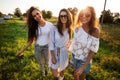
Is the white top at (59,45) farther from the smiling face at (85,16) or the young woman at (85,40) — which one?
the smiling face at (85,16)

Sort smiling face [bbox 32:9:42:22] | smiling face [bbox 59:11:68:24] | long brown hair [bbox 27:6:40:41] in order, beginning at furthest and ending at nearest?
long brown hair [bbox 27:6:40:41]
smiling face [bbox 32:9:42:22]
smiling face [bbox 59:11:68:24]

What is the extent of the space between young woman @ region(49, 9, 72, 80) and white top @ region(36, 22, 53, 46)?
2.04 feet

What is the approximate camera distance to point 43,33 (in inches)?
202

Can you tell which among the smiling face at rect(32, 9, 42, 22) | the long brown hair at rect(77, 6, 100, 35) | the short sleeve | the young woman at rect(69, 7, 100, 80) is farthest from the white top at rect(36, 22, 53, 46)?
the short sleeve

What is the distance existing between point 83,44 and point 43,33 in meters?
1.41

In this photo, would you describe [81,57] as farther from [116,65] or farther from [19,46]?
[19,46]

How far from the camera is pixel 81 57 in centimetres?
408

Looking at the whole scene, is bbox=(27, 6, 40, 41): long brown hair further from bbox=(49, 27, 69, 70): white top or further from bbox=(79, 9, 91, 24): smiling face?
bbox=(79, 9, 91, 24): smiling face

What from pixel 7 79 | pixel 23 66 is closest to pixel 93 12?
pixel 7 79

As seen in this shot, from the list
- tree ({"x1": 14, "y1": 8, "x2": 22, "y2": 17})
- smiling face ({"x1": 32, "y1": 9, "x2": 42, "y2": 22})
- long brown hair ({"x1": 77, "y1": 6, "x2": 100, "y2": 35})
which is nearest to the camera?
long brown hair ({"x1": 77, "y1": 6, "x2": 100, "y2": 35})

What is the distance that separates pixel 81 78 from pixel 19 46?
21.8 feet

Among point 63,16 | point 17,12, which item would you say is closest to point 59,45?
point 63,16

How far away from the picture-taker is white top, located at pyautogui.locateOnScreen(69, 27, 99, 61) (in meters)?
3.90

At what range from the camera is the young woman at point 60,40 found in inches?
173
